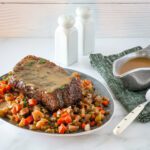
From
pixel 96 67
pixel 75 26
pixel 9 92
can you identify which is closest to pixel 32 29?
pixel 75 26

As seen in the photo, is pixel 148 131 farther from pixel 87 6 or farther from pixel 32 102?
pixel 87 6

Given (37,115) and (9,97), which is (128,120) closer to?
(37,115)

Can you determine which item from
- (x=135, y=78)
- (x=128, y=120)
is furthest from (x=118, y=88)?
(x=128, y=120)

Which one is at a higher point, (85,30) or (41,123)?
(85,30)

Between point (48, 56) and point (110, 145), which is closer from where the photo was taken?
point (110, 145)

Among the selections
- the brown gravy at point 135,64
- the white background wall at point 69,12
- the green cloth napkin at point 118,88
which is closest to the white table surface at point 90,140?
the green cloth napkin at point 118,88

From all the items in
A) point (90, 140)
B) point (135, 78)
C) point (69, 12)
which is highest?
point (69, 12)

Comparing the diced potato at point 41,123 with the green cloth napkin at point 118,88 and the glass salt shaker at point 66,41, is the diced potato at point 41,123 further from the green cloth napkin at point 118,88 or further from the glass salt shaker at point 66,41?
the glass salt shaker at point 66,41
